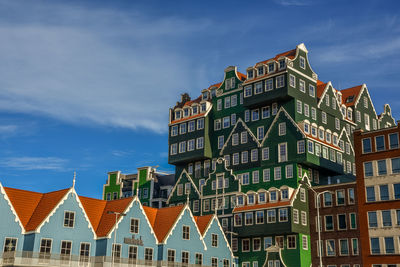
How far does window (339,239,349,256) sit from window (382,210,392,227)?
27.0ft

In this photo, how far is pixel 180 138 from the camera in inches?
4072

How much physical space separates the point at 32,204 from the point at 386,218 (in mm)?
48639

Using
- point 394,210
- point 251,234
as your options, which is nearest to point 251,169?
point 251,234

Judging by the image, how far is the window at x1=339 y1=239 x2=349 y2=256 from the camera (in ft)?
259

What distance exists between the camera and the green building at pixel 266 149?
83.8 meters

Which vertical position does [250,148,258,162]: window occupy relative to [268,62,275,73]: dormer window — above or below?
below

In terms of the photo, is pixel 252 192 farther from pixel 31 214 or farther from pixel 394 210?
pixel 31 214

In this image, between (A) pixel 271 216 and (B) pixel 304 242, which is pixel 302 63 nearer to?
(A) pixel 271 216

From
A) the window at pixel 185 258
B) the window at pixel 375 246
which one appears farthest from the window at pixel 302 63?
the window at pixel 185 258

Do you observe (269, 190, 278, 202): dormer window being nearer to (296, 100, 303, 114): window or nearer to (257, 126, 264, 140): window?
(257, 126, 264, 140): window

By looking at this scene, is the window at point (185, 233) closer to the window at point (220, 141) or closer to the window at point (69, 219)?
the window at point (69, 219)

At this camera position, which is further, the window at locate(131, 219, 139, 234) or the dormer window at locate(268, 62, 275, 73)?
the dormer window at locate(268, 62, 275, 73)

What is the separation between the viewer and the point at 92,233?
63562mm

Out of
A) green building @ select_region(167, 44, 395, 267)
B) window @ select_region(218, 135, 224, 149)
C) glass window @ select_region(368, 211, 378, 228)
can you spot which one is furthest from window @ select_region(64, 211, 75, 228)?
glass window @ select_region(368, 211, 378, 228)
